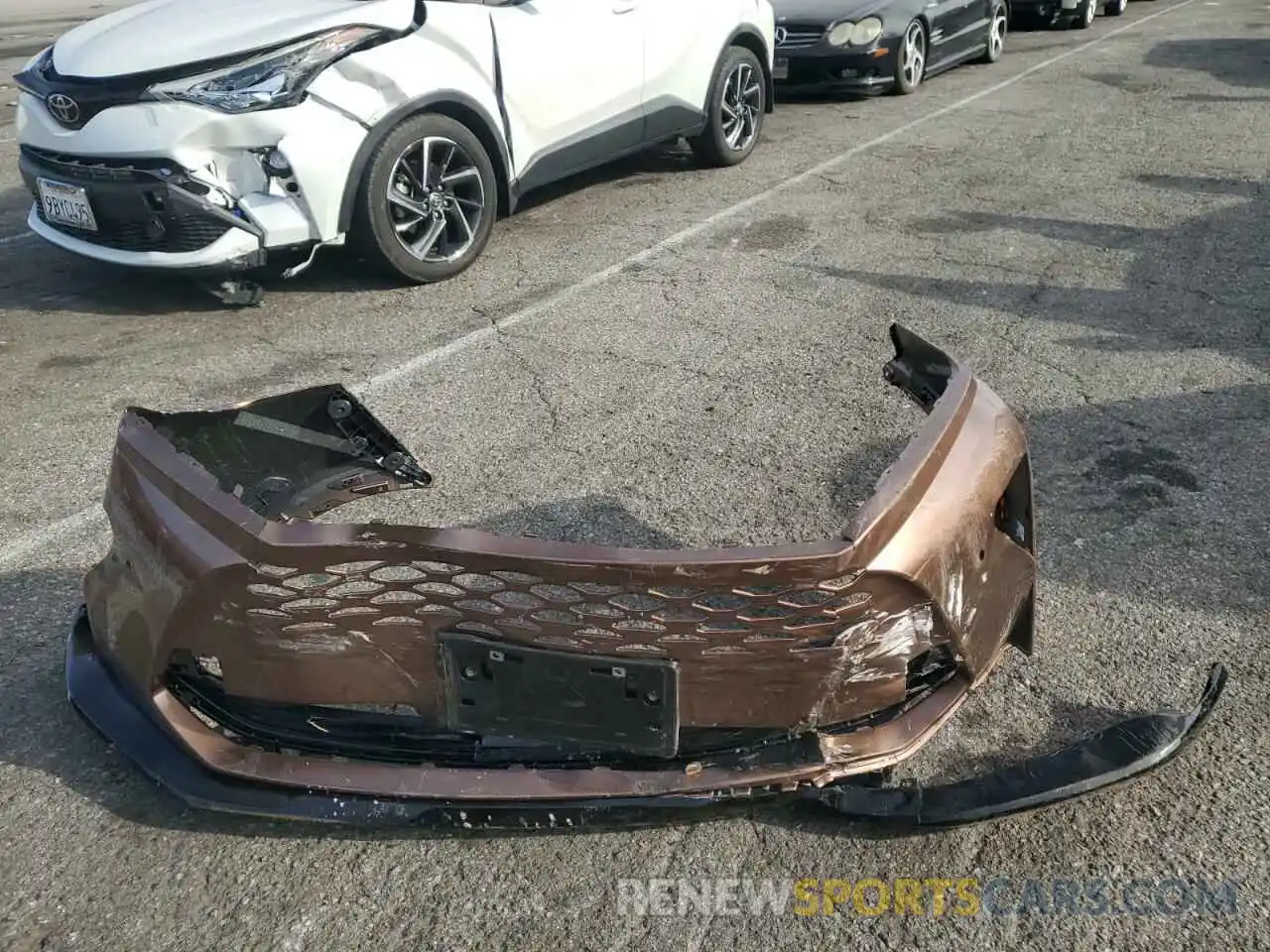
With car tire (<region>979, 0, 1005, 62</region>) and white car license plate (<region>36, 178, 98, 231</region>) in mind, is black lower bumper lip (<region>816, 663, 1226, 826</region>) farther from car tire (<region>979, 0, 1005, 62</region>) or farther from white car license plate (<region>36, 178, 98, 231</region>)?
car tire (<region>979, 0, 1005, 62</region>)

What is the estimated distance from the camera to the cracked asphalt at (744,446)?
2293 millimetres

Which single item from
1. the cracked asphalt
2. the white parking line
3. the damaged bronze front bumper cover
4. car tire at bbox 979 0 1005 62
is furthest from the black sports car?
the damaged bronze front bumper cover

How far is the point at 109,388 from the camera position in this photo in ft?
15.6

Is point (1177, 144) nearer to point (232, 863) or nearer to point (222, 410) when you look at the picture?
point (222, 410)

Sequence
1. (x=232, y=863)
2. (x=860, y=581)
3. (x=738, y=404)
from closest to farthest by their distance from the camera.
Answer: (x=860, y=581), (x=232, y=863), (x=738, y=404)

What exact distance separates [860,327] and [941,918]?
11.2 feet

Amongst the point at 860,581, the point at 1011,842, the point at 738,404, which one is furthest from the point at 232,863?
the point at 738,404

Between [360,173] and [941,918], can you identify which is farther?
[360,173]

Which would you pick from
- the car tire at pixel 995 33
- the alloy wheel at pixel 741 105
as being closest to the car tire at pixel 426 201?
the alloy wheel at pixel 741 105

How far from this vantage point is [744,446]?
4.12 meters

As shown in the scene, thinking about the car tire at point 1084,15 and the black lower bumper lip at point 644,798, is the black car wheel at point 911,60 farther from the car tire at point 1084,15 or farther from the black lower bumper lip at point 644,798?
A: the black lower bumper lip at point 644,798

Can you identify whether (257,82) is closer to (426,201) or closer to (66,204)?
(426,201)

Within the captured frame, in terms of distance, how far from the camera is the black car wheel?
10.8 m

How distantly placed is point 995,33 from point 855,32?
3457mm
